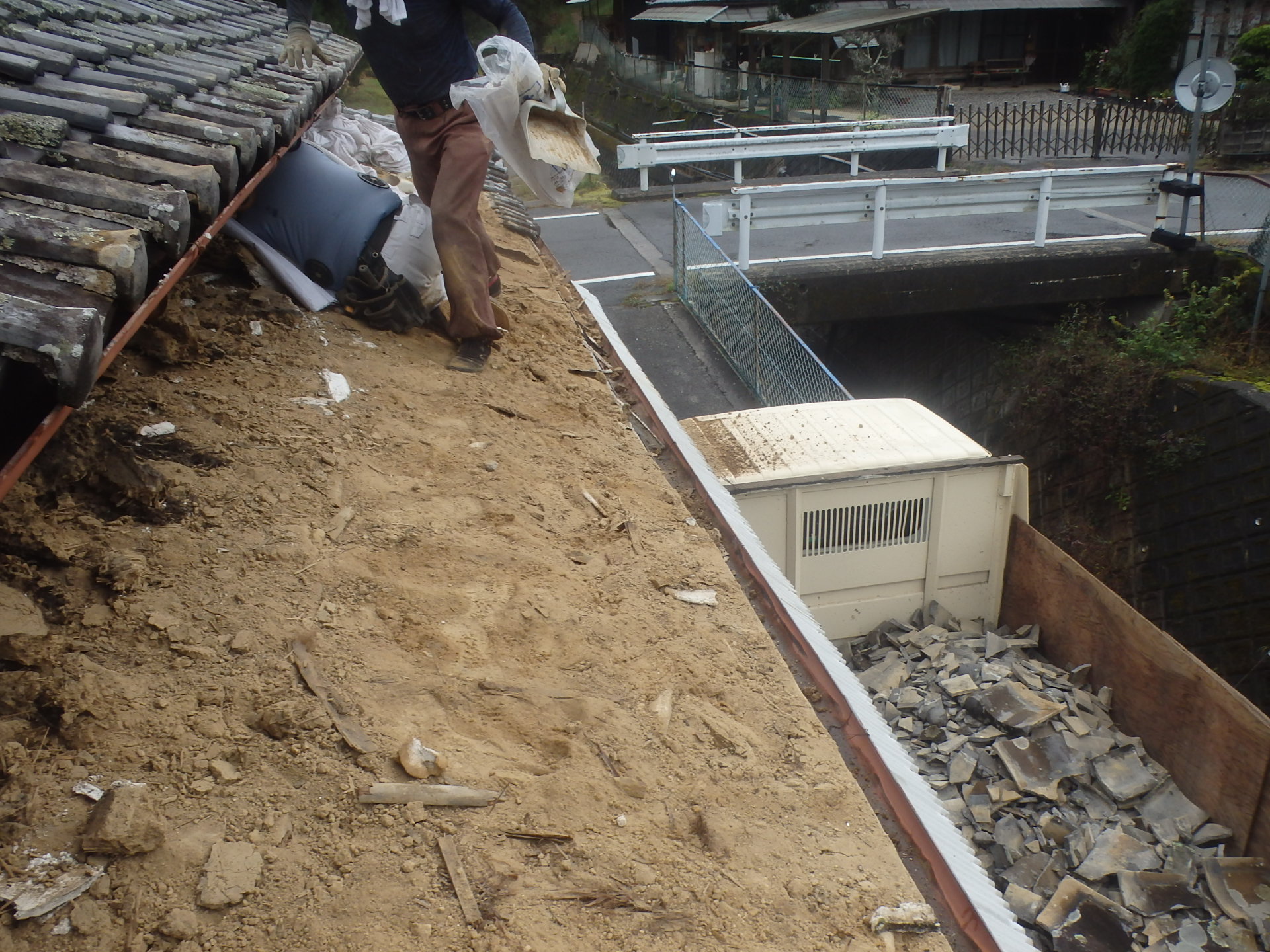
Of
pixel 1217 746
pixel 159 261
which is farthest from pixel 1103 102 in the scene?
pixel 159 261

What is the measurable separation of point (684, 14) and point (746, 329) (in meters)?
27.3

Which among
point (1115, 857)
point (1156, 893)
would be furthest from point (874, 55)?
point (1156, 893)

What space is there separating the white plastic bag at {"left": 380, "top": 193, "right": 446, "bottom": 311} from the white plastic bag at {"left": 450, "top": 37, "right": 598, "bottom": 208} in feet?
2.43

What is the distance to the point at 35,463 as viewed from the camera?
280 cm

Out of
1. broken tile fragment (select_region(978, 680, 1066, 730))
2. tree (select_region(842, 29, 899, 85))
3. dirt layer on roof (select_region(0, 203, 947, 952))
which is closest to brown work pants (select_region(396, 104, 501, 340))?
dirt layer on roof (select_region(0, 203, 947, 952))

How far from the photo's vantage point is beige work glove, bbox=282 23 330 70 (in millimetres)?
4520

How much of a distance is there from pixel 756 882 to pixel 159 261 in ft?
6.59

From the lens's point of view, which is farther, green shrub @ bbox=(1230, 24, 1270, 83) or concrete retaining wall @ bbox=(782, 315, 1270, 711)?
green shrub @ bbox=(1230, 24, 1270, 83)

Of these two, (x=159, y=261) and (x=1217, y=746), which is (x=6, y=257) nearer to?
(x=159, y=261)

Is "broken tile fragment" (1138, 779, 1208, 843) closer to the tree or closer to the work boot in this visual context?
the work boot

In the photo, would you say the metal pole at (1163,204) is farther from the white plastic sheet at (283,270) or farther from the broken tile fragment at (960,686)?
the white plastic sheet at (283,270)

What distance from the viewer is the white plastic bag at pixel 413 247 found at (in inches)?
189

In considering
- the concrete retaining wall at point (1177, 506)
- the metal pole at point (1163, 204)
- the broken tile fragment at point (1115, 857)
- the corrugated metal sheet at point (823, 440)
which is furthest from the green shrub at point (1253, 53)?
the broken tile fragment at point (1115, 857)

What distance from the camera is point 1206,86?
1032 centimetres
